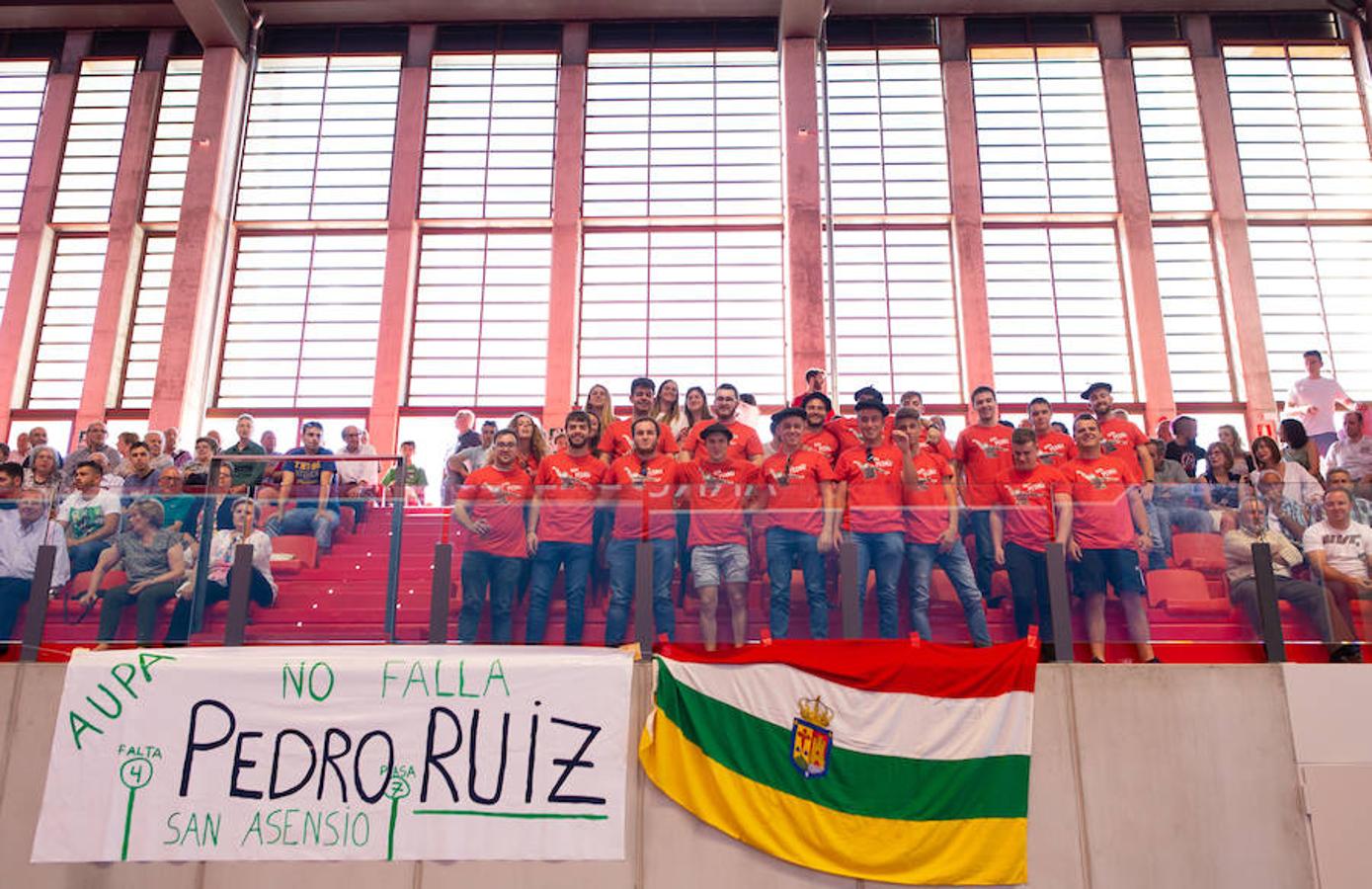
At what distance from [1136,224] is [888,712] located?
14014 millimetres

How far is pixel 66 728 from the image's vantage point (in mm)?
7633

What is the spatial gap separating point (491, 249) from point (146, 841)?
13468 mm

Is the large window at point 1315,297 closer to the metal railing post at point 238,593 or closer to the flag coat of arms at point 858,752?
the flag coat of arms at point 858,752

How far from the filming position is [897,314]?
1875 cm

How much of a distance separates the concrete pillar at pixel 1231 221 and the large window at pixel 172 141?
59.1 feet

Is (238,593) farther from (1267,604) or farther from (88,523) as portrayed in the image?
(1267,604)

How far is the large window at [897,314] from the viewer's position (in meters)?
18.3

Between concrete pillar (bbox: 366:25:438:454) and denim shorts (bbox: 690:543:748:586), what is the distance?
442 inches

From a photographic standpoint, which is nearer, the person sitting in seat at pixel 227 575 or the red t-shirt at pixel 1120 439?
the person sitting in seat at pixel 227 575

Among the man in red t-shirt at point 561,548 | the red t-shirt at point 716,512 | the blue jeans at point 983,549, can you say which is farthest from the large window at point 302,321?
the blue jeans at point 983,549

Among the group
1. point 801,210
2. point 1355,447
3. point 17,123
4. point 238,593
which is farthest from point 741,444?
point 17,123

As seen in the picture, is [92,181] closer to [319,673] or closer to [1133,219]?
[319,673]

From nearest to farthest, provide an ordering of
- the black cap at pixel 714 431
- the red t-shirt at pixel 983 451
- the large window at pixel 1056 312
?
the black cap at pixel 714 431 < the red t-shirt at pixel 983 451 < the large window at pixel 1056 312

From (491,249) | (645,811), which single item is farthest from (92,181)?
(645,811)
